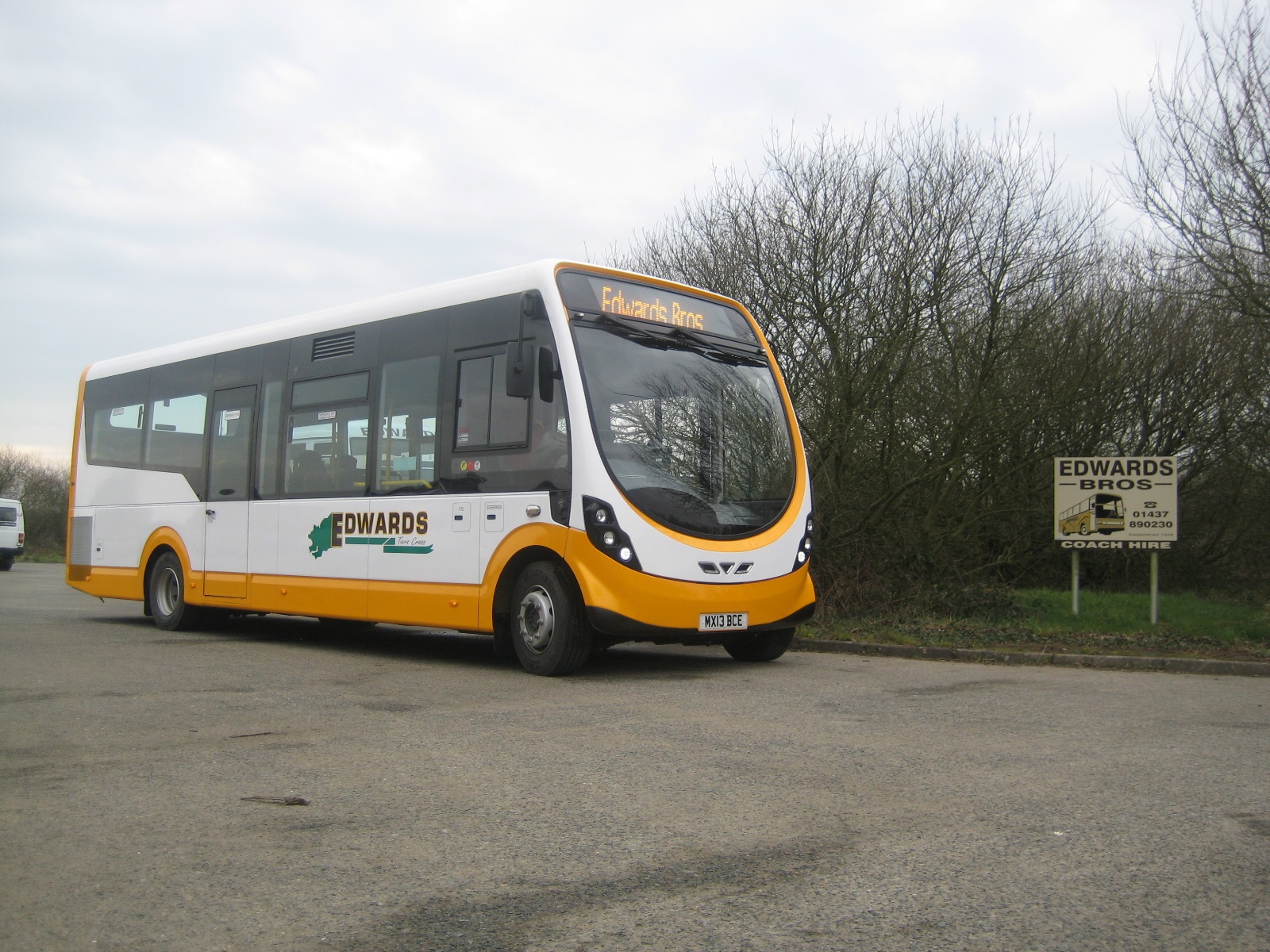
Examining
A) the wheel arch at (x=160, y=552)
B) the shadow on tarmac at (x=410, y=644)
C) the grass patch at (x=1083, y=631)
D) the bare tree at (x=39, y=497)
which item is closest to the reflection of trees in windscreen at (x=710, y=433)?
the shadow on tarmac at (x=410, y=644)

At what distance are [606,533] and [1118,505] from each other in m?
7.38

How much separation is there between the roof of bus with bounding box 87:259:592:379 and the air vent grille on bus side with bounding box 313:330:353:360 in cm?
12

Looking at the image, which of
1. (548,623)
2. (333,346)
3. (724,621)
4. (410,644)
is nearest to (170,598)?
(410,644)

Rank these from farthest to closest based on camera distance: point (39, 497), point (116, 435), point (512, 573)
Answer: point (39, 497)
point (116, 435)
point (512, 573)

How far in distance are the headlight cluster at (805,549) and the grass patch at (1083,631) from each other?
7.46 feet

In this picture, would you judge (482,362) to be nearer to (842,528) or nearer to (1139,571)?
(842,528)

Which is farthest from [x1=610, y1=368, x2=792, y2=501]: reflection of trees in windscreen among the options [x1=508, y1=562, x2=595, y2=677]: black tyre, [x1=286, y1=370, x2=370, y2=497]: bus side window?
[x1=286, y1=370, x2=370, y2=497]: bus side window

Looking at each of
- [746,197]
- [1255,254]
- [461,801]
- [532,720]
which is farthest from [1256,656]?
[746,197]

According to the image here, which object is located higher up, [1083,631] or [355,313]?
[355,313]

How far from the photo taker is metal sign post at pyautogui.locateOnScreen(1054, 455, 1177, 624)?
44.7 ft

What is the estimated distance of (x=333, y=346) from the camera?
12445 millimetres

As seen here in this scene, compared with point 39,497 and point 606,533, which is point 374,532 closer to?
point 606,533

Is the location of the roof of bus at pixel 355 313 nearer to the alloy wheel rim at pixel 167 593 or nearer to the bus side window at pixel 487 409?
the bus side window at pixel 487 409

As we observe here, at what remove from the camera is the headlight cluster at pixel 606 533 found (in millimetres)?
9305
